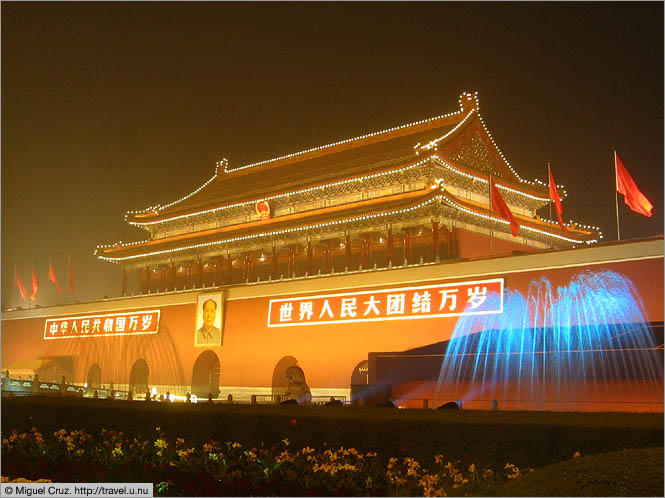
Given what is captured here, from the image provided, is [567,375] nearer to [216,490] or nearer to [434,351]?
[434,351]

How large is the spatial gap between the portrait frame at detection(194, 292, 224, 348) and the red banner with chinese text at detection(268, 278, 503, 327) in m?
2.16

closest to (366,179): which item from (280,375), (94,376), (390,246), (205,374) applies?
(390,246)

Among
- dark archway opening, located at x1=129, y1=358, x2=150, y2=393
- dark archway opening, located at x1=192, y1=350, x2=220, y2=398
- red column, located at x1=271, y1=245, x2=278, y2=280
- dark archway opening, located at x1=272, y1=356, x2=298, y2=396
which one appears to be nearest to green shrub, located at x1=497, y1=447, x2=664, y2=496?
dark archway opening, located at x1=272, y1=356, x2=298, y2=396

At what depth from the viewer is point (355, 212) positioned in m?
22.9

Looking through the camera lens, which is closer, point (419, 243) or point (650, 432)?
point (650, 432)

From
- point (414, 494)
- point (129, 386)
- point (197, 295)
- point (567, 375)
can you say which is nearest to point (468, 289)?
point (567, 375)

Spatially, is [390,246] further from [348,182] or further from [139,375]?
[139,375]

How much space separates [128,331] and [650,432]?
78.0 feet

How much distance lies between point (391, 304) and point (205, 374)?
8621 millimetres

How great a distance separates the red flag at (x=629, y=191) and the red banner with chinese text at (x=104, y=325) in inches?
645

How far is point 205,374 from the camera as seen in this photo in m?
25.5

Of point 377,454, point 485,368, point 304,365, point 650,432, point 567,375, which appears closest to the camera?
point 650,432

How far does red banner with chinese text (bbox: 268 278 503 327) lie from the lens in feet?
59.1

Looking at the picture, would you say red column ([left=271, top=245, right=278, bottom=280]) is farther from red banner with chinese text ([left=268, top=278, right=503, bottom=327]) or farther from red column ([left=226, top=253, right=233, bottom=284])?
red banner with chinese text ([left=268, top=278, right=503, bottom=327])
